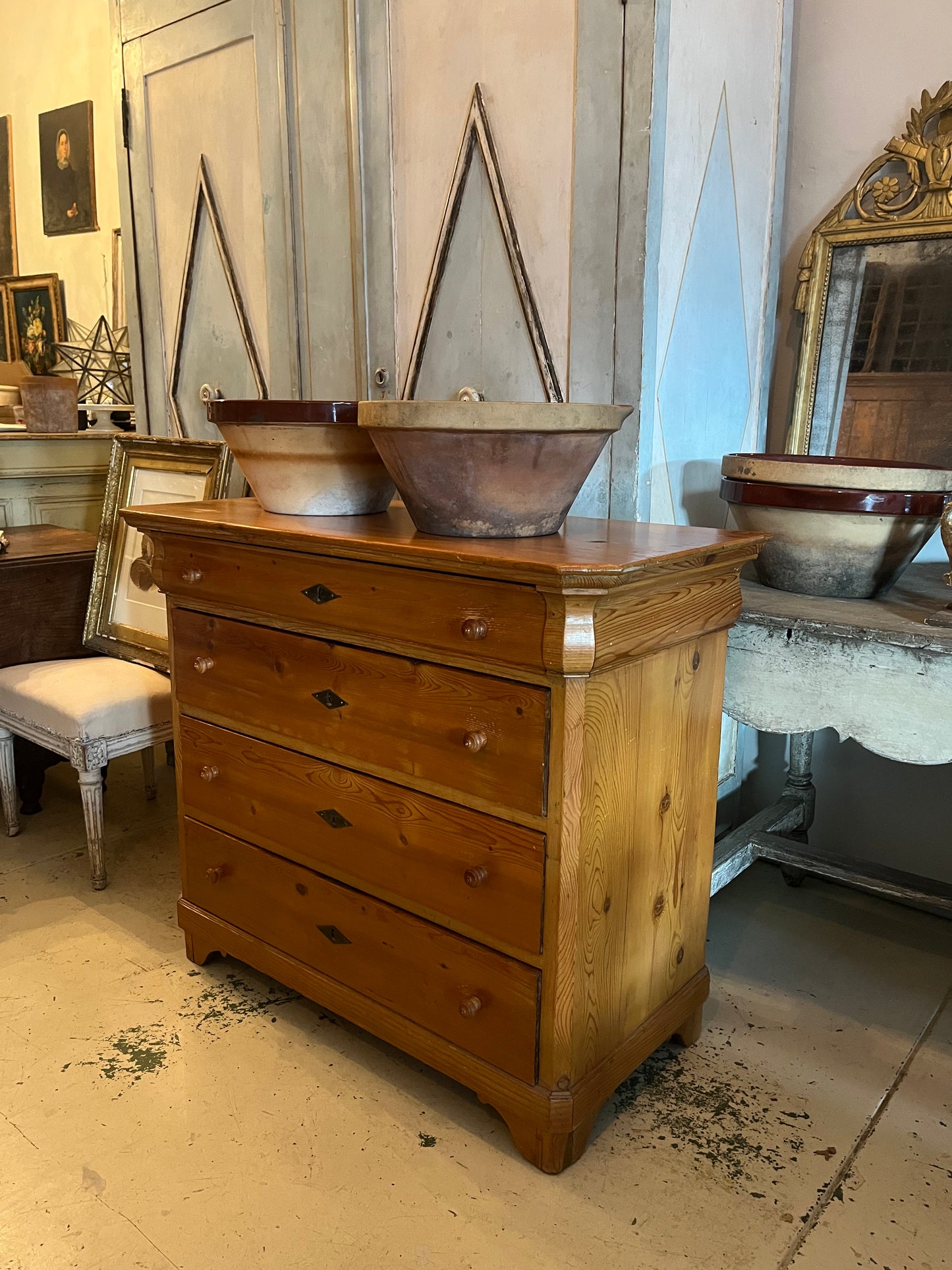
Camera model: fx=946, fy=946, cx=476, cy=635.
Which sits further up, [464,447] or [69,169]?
[69,169]

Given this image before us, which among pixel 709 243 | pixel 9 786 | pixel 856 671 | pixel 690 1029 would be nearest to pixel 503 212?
pixel 709 243

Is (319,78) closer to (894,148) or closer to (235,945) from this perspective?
(894,148)

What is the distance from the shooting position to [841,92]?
252cm

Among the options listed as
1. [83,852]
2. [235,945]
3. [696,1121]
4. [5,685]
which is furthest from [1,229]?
[696,1121]

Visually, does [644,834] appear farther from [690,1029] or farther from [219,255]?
[219,255]

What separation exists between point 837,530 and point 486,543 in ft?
2.65

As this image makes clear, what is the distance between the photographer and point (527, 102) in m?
2.21

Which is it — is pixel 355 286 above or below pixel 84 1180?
above

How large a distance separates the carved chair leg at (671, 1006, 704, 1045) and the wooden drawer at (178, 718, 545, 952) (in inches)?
25.2

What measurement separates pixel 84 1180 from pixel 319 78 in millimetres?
2725

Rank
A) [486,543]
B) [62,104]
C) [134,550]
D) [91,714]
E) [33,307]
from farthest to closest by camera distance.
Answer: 1. [33,307]
2. [62,104]
3. [134,550]
4. [91,714]
5. [486,543]

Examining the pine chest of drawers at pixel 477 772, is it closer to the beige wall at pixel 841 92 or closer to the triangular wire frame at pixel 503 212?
the triangular wire frame at pixel 503 212

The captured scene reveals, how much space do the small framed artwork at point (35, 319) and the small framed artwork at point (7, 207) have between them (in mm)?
132

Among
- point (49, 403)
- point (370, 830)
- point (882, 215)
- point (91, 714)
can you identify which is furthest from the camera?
point (49, 403)
